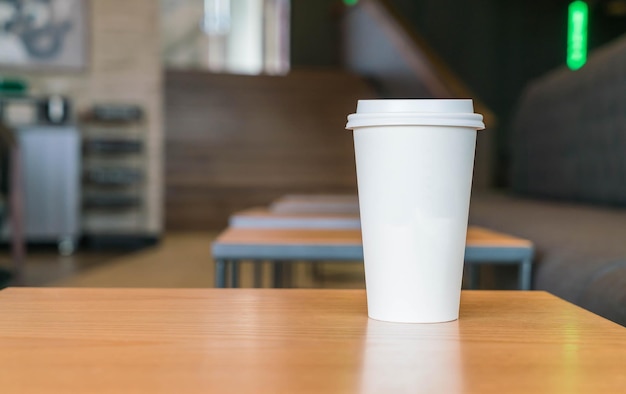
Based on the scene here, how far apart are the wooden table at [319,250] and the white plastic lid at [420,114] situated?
0.71 m

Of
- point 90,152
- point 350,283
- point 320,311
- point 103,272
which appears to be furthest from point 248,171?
point 320,311

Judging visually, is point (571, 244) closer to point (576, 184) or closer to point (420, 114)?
point (420, 114)

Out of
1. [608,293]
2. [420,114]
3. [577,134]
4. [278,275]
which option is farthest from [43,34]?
[420,114]

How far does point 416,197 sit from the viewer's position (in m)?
0.67

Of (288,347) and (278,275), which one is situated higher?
(288,347)

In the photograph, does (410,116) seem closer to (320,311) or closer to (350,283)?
(320,311)

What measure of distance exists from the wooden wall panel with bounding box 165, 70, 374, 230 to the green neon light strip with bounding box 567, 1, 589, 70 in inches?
147

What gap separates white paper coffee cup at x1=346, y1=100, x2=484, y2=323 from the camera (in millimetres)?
669

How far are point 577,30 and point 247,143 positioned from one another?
17.4 feet

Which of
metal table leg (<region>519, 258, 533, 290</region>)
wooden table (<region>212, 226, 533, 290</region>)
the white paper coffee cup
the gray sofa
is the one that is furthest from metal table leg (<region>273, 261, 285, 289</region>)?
the white paper coffee cup

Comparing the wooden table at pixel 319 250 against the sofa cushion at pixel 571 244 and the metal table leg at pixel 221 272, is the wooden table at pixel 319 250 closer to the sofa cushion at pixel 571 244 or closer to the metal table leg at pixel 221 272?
the metal table leg at pixel 221 272

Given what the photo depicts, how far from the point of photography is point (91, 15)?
625 cm

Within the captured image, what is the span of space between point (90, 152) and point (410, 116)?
19.5 feet

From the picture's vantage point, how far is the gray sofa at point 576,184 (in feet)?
4.58
